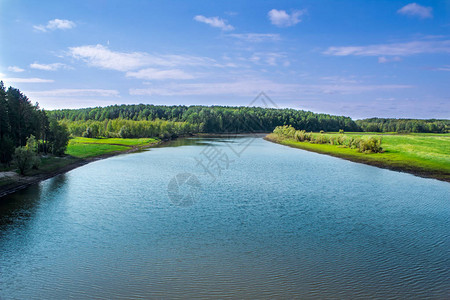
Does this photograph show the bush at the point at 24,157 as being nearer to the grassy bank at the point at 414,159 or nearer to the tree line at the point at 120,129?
the grassy bank at the point at 414,159

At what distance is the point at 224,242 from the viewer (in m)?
14.3

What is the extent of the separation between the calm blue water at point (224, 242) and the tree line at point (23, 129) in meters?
8.64

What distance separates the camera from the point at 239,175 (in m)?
33.7

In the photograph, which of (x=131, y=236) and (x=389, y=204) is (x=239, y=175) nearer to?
(x=389, y=204)

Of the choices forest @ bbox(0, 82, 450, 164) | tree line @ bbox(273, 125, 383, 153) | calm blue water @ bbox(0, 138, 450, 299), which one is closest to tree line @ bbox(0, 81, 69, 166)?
forest @ bbox(0, 82, 450, 164)

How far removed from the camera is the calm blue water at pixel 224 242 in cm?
1051

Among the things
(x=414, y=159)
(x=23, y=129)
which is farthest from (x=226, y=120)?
(x=23, y=129)

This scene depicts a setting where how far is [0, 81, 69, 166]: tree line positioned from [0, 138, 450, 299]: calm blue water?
340 inches

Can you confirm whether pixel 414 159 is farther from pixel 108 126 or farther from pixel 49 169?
pixel 108 126

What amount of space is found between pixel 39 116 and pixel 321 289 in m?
44.9

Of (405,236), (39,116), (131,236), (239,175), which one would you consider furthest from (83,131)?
(405,236)

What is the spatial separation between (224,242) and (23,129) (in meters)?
36.9

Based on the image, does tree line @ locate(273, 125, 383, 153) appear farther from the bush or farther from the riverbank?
the bush

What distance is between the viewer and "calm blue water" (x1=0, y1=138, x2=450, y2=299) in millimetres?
10508
